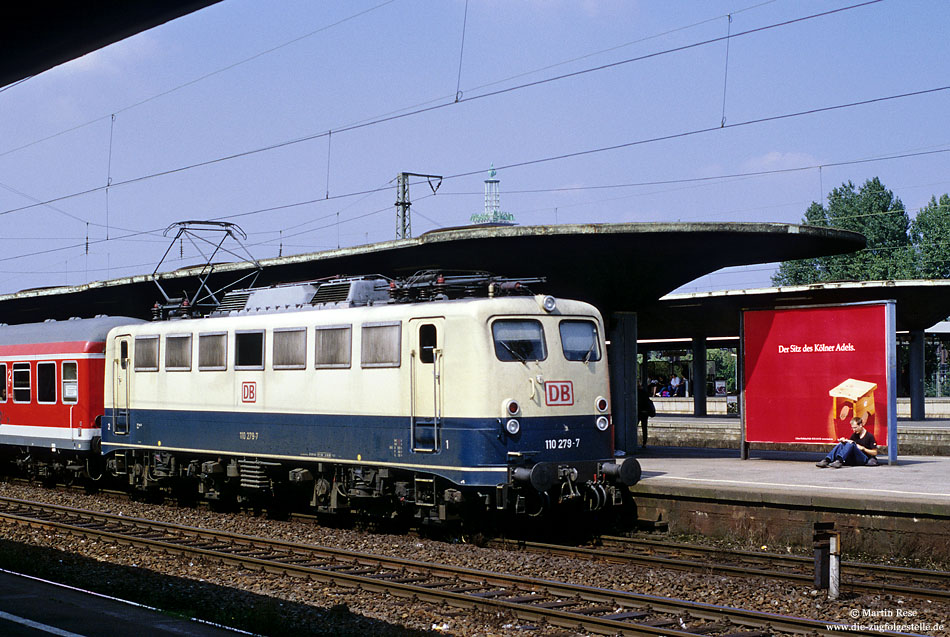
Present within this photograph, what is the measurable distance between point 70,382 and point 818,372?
15.1 m

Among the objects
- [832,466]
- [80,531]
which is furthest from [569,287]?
[80,531]

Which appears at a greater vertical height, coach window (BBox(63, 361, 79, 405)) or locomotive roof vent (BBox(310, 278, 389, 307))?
locomotive roof vent (BBox(310, 278, 389, 307))

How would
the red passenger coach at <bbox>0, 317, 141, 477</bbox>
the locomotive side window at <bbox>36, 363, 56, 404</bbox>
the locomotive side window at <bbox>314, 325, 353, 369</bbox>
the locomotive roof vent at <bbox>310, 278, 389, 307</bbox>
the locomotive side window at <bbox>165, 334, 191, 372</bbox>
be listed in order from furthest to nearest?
the locomotive side window at <bbox>36, 363, 56, 404</bbox> < the red passenger coach at <bbox>0, 317, 141, 477</bbox> < the locomotive side window at <bbox>165, 334, 191, 372</bbox> < the locomotive roof vent at <bbox>310, 278, 389, 307</bbox> < the locomotive side window at <bbox>314, 325, 353, 369</bbox>

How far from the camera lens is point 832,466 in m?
18.8

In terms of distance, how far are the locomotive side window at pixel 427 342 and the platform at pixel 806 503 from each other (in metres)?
4.05

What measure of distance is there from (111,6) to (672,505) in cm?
1168

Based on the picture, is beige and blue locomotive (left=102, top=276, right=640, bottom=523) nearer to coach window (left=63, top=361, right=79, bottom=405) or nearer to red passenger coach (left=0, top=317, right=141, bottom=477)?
red passenger coach (left=0, top=317, right=141, bottom=477)

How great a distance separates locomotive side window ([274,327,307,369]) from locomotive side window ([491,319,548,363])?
143 inches

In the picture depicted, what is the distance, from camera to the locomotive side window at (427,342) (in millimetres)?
14719

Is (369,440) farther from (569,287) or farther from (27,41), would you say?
(27,41)

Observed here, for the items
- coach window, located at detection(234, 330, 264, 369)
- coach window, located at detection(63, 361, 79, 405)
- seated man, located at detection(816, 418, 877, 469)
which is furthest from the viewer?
coach window, located at detection(63, 361, 79, 405)

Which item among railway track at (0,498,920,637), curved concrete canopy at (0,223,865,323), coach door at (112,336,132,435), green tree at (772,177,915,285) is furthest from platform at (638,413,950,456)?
green tree at (772,177,915,285)

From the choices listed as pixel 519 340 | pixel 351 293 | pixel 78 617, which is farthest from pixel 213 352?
pixel 78 617

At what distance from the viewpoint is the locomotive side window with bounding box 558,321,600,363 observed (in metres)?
15.1
